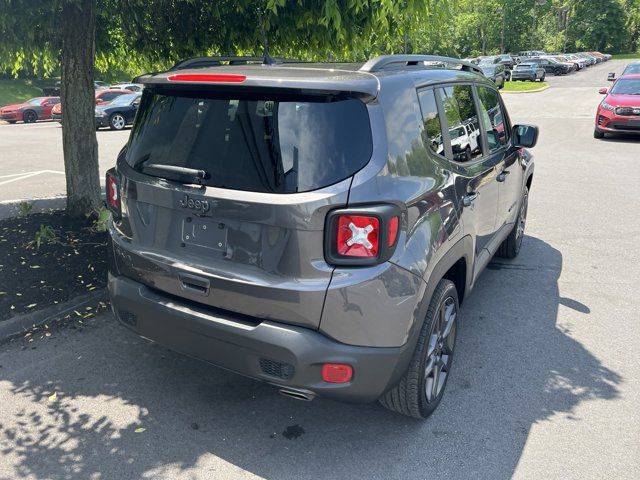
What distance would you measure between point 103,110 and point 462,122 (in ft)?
61.0

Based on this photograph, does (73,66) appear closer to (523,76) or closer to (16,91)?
(16,91)

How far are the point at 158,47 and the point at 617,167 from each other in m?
8.98

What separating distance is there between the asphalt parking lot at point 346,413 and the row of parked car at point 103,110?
15618 mm

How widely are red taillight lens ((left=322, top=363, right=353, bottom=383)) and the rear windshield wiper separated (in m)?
1.06

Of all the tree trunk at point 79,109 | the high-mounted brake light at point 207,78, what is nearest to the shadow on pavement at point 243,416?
the high-mounted brake light at point 207,78

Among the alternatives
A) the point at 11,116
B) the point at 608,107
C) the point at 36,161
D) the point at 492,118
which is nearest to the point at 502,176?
the point at 492,118

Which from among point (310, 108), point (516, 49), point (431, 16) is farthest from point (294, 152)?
point (516, 49)

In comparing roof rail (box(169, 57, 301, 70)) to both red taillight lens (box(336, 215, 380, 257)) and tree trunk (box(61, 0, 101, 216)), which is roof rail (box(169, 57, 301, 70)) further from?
tree trunk (box(61, 0, 101, 216))

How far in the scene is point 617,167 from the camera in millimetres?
10836

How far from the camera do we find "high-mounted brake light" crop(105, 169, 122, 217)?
315cm

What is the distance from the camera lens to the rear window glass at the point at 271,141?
2480 millimetres

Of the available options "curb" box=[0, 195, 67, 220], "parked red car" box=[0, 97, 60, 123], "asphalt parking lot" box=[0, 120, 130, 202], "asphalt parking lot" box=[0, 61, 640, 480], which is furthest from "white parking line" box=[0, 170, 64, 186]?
"parked red car" box=[0, 97, 60, 123]

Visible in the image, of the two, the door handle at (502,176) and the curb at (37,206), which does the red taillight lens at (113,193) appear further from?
the curb at (37,206)

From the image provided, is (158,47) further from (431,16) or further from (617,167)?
(617,167)
